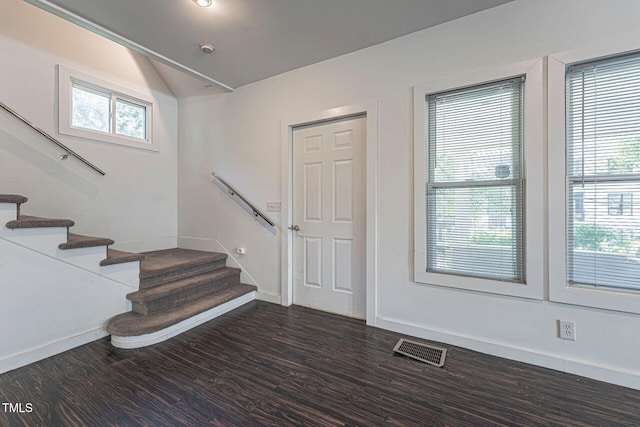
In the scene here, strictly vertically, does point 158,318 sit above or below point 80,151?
below

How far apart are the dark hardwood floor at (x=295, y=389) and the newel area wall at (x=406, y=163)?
228 mm

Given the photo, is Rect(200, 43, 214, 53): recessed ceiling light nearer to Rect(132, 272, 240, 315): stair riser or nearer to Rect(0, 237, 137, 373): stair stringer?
Rect(0, 237, 137, 373): stair stringer

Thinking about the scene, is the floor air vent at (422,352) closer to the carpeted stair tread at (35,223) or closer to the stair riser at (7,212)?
the carpeted stair tread at (35,223)

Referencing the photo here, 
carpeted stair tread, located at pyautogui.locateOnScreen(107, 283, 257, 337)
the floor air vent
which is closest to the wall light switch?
carpeted stair tread, located at pyautogui.locateOnScreen(107, 283, 257, 337)

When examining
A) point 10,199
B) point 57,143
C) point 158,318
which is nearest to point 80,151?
point 57,143

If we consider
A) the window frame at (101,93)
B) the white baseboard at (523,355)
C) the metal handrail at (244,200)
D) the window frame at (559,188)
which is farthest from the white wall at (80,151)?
the window frame at (559,188)

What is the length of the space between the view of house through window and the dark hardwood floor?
2.59m

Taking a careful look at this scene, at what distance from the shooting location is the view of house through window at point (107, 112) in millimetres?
3198

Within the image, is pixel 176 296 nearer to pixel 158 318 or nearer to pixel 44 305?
pixel 158 318

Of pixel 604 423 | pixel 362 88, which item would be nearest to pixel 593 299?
pixel 604 423

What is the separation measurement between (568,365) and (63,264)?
12.6 feet

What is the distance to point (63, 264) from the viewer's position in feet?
7.08

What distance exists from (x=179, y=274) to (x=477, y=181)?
3.14 metres

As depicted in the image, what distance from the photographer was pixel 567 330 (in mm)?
1899
